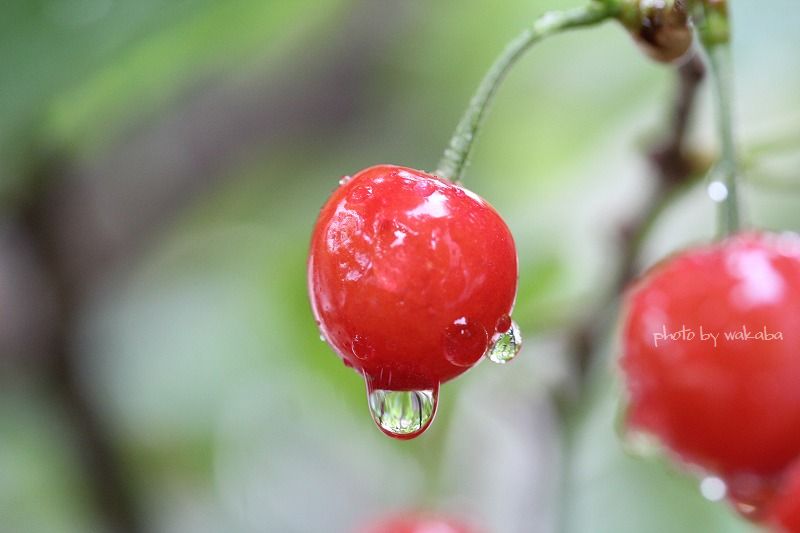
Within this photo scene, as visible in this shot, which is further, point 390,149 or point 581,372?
point 390,149

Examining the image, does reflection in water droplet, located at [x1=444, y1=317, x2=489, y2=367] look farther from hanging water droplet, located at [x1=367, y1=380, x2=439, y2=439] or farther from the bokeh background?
the bokeh background

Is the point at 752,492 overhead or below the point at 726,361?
below

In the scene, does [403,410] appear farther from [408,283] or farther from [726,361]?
[726,361]

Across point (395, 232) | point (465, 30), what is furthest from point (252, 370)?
point (395, 232)

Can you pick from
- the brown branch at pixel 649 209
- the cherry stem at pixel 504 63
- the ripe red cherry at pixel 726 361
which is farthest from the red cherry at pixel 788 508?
the brown branch at pixel 649 209

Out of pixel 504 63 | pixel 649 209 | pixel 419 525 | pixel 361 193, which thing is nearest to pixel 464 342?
pixel 361 193

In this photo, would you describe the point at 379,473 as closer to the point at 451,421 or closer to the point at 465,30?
the point at 451,421
